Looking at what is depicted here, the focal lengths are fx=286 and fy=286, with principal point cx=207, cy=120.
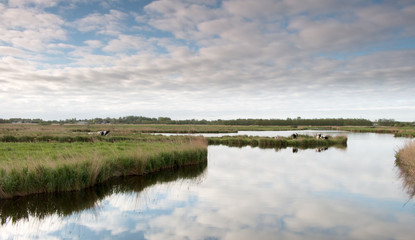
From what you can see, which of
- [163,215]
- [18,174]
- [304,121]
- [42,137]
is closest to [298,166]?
[163,215]

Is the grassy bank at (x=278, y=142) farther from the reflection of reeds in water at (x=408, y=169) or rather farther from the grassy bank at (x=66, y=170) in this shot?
the grassy bank at (x=66, y=170)

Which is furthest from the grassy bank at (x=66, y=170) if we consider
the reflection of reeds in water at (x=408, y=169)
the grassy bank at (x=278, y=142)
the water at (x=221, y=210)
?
the grassy bank at (x=278, y=142)

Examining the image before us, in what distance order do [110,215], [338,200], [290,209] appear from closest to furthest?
[110,215] → [290,209] → [338,200]

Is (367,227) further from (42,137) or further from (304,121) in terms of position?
(304,121)

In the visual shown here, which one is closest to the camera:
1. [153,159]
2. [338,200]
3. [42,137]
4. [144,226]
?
[144,226]

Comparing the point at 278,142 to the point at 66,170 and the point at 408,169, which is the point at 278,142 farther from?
the point at 66,170

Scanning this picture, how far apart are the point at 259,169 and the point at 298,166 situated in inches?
124

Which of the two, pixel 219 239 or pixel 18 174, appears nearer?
pixel 219 239

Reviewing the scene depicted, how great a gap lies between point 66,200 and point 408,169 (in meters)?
18.0

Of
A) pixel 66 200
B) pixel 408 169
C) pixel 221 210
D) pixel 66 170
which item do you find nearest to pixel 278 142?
pixel 408 169

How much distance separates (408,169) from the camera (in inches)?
658

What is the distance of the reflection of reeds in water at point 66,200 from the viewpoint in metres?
8.88

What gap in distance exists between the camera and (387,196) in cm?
1199

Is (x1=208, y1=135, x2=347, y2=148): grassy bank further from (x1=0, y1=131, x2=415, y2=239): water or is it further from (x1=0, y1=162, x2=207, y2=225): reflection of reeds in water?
(x1=0, y1=162, x2=207, y2=225): reflection of reeds in water
